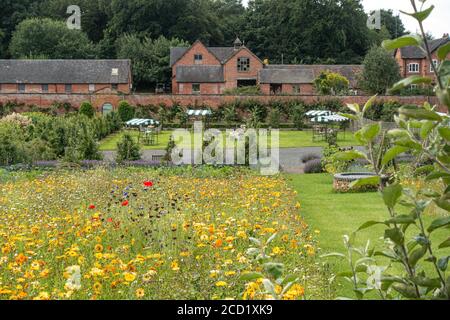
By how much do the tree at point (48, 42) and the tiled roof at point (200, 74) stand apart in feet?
48.1

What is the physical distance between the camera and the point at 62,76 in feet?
186

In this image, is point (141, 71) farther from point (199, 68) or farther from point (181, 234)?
point (181, 234)

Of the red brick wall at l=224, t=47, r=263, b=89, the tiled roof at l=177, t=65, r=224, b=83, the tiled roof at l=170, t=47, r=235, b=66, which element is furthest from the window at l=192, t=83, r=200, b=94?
the tiled roof at l=170, t=47, r=235, b=66

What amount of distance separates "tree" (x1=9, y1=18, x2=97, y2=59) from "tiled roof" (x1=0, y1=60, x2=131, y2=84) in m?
10.8

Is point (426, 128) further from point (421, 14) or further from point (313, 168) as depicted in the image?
point (313, 168)

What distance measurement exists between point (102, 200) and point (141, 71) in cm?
5232

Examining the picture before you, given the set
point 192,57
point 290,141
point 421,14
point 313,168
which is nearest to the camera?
point 421,14

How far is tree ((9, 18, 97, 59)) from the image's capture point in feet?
223

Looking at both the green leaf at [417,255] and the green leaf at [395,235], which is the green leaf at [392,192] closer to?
the green leaf at [395,235]

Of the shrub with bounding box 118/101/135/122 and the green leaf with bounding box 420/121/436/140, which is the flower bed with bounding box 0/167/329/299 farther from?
the shrub with bounding box 118/101/135/122

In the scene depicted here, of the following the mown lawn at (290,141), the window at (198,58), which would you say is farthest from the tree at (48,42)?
the mown lawn at (290,141)

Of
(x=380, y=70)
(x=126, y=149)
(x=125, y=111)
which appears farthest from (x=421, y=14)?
(x=380, y=70)

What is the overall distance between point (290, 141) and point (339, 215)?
2202 cm

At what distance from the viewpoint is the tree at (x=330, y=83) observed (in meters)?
54.9
